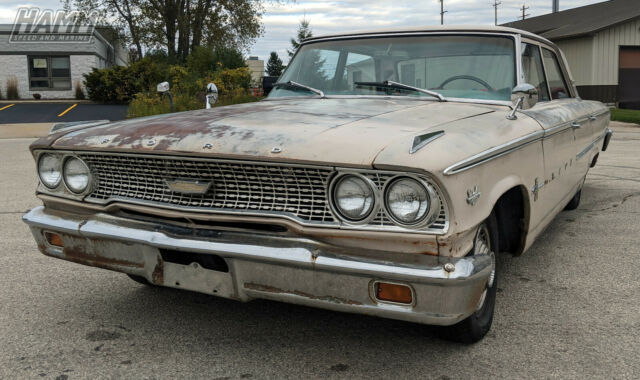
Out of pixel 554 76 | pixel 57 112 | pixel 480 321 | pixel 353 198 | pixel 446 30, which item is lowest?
pixel 480 321

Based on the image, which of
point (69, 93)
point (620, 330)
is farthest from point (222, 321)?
point (69, 93)

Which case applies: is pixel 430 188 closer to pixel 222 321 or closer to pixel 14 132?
pixel 222 321

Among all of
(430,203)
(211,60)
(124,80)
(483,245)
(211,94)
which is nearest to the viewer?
(430,203)

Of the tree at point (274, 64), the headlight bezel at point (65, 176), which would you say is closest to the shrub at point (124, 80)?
the headlight bezel at point (65, 176)

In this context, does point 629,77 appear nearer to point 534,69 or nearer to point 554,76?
point 554,76

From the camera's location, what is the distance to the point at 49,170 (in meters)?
3.03

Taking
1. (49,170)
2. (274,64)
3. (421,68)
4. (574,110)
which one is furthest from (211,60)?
(274,64)

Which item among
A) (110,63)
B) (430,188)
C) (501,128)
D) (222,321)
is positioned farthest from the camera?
(110,63)

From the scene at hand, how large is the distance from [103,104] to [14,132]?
11.3 meters

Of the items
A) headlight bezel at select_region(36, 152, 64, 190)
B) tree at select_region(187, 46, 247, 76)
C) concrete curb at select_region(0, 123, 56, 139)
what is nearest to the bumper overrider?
headlight bezel at select_region(36, 152, 64, 190)

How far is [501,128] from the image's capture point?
2.84m

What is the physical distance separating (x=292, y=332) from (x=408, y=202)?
3.40 feet

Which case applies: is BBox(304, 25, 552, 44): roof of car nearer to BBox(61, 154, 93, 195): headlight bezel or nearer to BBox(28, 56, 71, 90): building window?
BBox(61, 154, 93, 195): headlight bezel

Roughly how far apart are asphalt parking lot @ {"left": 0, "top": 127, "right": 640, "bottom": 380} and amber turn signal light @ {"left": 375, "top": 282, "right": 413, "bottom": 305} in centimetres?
44
